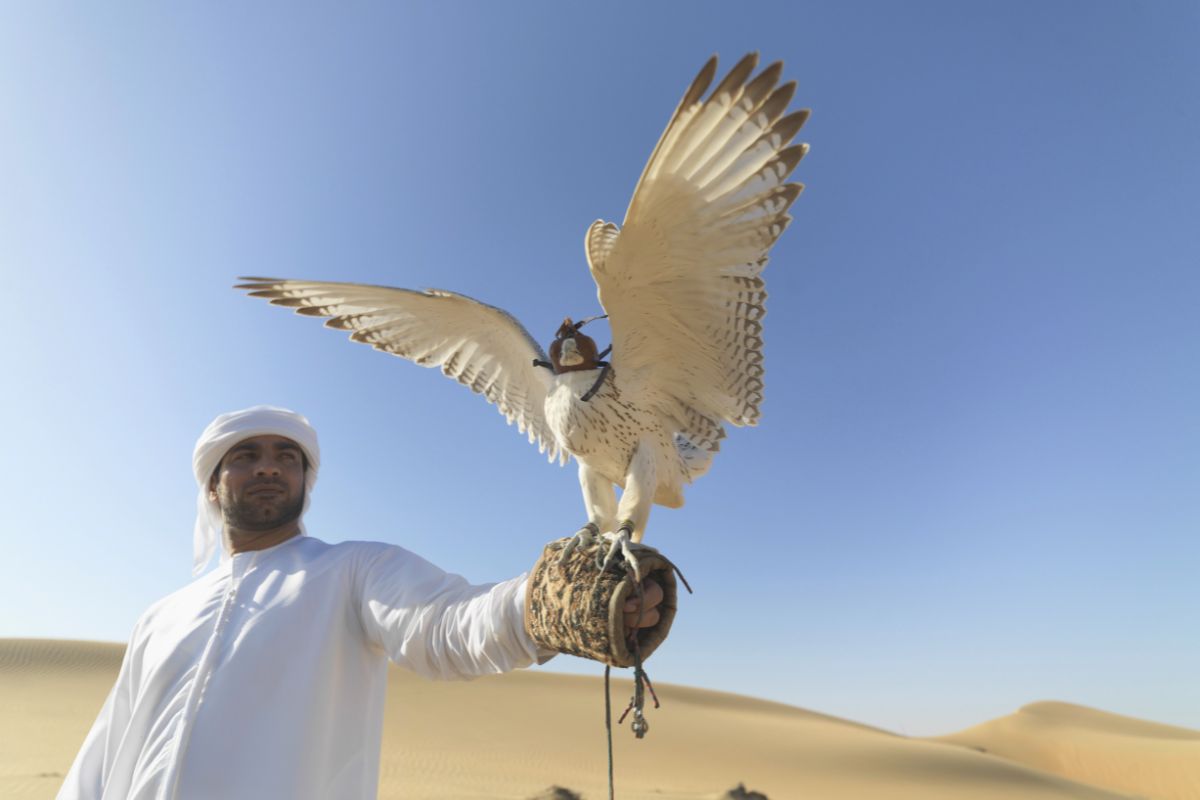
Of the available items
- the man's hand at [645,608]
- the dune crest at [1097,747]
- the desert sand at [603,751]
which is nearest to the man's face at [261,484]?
the man's hand at [645,608]

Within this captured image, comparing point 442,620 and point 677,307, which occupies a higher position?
point 677,307

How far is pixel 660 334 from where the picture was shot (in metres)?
2.36

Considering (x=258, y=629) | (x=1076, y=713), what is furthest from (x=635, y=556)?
(x=1076, y=713)

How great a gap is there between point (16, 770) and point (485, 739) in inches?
372

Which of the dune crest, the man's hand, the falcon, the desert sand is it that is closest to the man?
the man's hand

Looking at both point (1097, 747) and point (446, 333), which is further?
point (1097, 747)

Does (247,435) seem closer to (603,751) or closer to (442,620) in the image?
(442,620)

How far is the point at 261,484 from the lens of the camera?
6.03ft

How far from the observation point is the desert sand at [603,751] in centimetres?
1269

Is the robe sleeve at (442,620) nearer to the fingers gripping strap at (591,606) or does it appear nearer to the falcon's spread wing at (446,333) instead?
the fingers gripping strap at (591,606)

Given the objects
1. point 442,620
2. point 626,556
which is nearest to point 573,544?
point 626,556

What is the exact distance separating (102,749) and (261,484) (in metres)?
0.73

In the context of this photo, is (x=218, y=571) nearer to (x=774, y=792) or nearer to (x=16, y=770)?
(x=16, y=770)

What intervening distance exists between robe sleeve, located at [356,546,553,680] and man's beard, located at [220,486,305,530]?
43 centimetres
